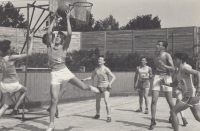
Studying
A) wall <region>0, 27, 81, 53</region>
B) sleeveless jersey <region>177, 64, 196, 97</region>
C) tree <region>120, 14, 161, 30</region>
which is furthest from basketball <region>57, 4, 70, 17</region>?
tree <region>120, 14, 161, 30</region>

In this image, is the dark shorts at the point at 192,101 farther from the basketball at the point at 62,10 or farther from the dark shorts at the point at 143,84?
the dark shorts at the point at 143,84

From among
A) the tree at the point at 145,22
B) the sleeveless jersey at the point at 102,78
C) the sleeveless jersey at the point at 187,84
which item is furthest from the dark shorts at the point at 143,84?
the tree at the point at 145,22

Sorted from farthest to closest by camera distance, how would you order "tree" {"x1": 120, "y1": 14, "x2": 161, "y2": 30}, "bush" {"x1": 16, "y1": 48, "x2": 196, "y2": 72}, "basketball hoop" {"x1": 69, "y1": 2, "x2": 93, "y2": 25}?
"tree" {"x1": 120, "y1": 14, "x2": 161, "y2": 30} → "bush" {"x1": 16, "y1": 48, "x2": 196, "y2": 72} → "basketball hoop" {"x1": 69, "y1": 2, "x2": 93, "y2": 25}

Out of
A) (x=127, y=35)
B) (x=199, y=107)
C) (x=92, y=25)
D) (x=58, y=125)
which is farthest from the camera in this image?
(x=92, y=25)

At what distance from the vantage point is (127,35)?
87.1ft

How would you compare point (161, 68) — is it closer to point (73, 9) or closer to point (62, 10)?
point (62, 10)

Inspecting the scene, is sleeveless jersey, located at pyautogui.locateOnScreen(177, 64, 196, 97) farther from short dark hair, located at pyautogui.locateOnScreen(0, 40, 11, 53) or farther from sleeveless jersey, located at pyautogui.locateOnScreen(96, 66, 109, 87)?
short dark hair, located at pyautogui.locateOnScreen(0, 40, 11, 53)

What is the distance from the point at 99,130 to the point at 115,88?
1058 cm

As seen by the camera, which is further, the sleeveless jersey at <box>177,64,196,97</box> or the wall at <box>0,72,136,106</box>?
the wall at <box>0,72,136,106</box>

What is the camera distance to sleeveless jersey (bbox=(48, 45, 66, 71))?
7.02 meters

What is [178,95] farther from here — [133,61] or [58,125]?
[133,61]

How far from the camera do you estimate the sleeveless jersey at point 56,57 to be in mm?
7016

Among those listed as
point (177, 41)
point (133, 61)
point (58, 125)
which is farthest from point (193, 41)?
point (58, 125)

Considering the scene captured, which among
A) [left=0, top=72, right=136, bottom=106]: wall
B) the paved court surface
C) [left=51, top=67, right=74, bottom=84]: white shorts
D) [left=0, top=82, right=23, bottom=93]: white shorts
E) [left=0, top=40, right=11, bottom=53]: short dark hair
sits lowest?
the paved court surface
